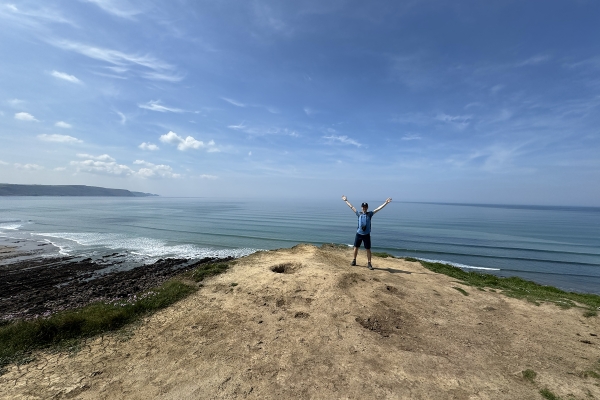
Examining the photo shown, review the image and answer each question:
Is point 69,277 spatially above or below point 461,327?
below

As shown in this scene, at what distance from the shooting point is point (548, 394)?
485 centimetres

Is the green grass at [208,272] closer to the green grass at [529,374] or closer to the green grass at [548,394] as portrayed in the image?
the green grass at [529,374]

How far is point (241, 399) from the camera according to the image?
15.2 ft

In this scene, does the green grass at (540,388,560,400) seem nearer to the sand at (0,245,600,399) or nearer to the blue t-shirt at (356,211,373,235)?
the sand at (0,245,600,399)

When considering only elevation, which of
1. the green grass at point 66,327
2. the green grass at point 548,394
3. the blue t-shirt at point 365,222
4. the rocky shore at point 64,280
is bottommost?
the rocky shore at point 64,280

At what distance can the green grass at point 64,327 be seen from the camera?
604cm

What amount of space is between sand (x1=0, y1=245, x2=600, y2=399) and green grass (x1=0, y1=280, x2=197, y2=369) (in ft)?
1.68

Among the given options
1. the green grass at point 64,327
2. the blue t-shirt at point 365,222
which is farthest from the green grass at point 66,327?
the blue t-shirt at point 365,222

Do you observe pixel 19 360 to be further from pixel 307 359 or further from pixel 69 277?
pixel 69 277

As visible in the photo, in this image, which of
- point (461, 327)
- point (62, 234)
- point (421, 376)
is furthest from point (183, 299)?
point (62, 234)

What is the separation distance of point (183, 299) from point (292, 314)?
4.29 m

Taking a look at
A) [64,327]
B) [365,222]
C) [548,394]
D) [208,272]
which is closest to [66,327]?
[64,327]

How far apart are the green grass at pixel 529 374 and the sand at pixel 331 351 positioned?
0.09 meters

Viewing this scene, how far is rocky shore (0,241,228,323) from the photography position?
10930 mm
